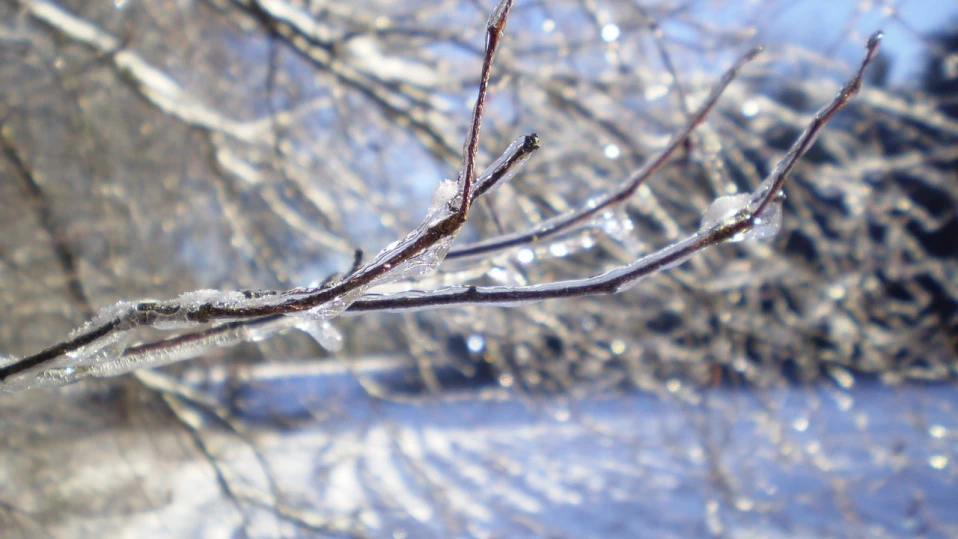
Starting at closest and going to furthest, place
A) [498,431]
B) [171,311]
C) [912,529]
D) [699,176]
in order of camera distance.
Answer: [171,311]
[699,176]
[912,529]
[498,431]

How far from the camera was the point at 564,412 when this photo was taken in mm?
3713

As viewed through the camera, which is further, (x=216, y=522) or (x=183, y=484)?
(x=183, y=484)

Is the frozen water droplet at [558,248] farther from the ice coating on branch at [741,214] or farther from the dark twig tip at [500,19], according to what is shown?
the dark twig tip at [500,19]

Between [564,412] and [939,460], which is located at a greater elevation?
[939,460]

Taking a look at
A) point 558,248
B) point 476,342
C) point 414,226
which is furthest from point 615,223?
point 414,226

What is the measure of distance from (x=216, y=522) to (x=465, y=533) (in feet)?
6.18

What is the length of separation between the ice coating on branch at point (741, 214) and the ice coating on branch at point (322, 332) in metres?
0.49

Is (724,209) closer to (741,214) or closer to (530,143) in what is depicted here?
(741,214)

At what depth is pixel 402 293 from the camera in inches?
27.9

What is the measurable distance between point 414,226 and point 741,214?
2.64 metres

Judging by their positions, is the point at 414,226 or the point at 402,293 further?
the point at 414,226

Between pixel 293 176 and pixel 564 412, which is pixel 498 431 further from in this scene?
pixel 293 176

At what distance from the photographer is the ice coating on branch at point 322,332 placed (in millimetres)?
828

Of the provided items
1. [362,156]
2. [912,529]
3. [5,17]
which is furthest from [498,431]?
[5,17]
